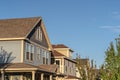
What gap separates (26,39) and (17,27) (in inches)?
112

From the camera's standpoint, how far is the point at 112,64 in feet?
65.3

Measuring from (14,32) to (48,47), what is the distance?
8624mm

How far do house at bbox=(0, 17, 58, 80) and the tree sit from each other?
13139 millimetres

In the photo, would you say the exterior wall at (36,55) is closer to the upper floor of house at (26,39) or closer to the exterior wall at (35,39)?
the upper floor of house at (26,39)

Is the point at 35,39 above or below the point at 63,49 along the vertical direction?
below

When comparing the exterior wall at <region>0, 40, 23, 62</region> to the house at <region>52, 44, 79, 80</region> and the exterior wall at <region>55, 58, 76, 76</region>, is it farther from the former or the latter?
the exterior wall at <region>55, 58, 76, 76</region>

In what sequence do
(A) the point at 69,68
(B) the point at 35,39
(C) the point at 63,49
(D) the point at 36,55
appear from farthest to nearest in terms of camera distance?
(C) the point at 63,49 < (A) the point at 69,68 < (D) the point at 36,55 < (B) the point at 35,39

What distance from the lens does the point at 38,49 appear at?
3988 cm

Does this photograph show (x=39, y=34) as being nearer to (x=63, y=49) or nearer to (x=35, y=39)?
(x=35, y=39)

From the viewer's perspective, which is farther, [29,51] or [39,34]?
[39,34]

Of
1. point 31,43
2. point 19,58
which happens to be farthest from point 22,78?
point 31,43

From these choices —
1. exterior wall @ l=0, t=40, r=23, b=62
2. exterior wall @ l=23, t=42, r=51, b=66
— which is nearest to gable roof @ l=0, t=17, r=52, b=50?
exterior wall @ l=0, t=40, r=23, b=62

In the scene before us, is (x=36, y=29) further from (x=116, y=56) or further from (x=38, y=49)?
(x=116, y=56)

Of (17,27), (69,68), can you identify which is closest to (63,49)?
(69,68)
